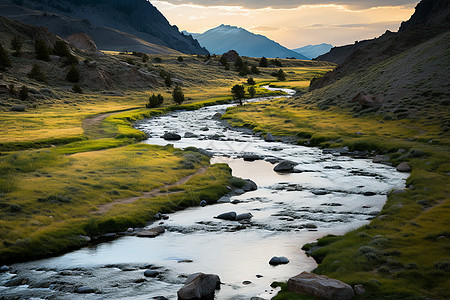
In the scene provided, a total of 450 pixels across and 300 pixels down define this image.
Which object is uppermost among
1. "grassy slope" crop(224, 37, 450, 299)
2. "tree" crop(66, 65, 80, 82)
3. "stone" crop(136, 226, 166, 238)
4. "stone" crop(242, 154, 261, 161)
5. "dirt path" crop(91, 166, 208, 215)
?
"tree" crop(66, 65, 80, 82)

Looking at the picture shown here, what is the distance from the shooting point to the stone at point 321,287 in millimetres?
13812

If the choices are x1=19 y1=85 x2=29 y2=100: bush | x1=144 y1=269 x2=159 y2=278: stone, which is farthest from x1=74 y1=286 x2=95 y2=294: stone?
x1=19 y1=85 x2=29 y2=100: bush

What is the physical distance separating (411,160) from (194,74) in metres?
116

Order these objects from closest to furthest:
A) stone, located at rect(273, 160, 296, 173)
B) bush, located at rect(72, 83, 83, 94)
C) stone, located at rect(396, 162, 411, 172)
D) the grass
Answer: the grass < stone, located at rect(396, 162, 411, 172) < stone, located at rect(273, 160, 296, 173) < bush, located at rect(72, 83, 83, 94)

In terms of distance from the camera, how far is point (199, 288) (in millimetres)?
15344

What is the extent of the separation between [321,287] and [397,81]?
62.5m

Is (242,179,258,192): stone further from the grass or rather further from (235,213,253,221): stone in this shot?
the grass

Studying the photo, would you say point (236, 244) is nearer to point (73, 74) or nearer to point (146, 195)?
point (146, 195)

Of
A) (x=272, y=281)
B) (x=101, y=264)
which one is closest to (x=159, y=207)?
(x=101, y=264)

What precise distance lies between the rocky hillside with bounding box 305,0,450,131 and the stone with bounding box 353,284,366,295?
37.4m

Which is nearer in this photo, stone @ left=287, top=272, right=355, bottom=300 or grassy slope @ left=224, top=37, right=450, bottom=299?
stone @ left=287, top=272, right=355, bottom=300

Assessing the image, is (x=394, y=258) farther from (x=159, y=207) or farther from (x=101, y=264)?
(x=159, y=207)

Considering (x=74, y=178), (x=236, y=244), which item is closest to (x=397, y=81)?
(x=74, y=178)

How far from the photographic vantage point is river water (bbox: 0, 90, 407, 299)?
1678 centimetres
